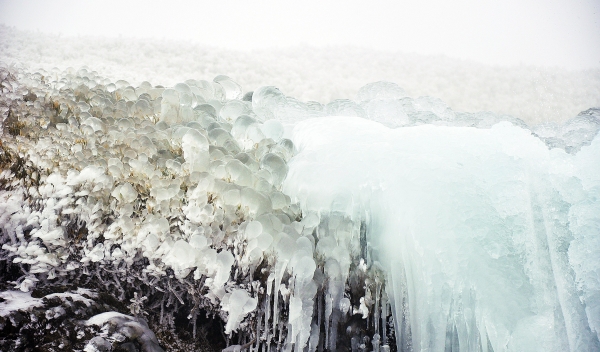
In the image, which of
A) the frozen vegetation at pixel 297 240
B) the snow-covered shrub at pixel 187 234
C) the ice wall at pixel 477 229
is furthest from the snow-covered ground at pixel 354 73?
the ice wall at pixel 477 229

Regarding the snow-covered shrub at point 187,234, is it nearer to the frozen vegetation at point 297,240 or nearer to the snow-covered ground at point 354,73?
the frozen vegetation at point 297,240

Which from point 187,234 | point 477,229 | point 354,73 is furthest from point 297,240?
point 354,73

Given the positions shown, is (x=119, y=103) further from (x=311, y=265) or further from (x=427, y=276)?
(x=427, y=276)

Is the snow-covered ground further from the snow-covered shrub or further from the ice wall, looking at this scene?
the ice wall

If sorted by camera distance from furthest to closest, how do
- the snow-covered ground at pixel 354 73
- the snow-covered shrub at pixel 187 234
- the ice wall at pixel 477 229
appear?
1. the snow-covered ground at pixel 354 73
2. the snow-covered shrub at pixel 187 234
3. the ice wall at pixel 477 229

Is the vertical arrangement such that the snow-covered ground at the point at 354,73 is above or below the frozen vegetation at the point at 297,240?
above

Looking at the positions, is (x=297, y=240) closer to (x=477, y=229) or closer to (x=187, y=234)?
(x=187, y=234)

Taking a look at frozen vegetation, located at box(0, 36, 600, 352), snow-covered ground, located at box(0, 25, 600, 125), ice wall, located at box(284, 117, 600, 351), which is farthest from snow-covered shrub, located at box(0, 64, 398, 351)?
snow-covered ground, located at box(0, 25, 600, 125)
